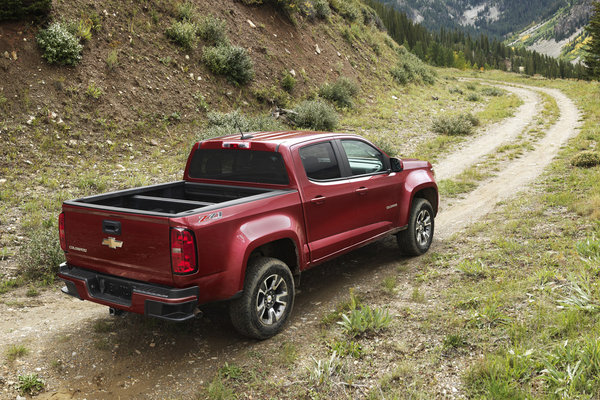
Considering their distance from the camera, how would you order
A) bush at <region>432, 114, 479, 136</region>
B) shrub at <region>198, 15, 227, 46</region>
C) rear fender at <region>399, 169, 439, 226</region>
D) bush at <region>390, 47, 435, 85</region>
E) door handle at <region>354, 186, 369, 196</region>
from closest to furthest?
door handle at <region>354, 186, 369, 196</region>
rear fender at <region>399, 169, 439, 226</region>
shrub at <region>198, 15, 227, 46</region>
bush at <region>432, 114, 479, 136</region>
bush at <region>390, 47, 435, 85</region>

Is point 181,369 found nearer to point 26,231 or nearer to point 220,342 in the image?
point 220,342

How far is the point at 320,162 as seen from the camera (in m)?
5.24

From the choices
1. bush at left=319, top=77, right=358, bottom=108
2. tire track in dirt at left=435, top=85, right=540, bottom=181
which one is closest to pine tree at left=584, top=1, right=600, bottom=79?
tire track in dirt at left=435, top=85, right=540, bottom=181

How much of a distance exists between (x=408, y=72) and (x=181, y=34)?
16621mm

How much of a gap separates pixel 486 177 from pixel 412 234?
237 inches

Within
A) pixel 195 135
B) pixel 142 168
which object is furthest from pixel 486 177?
pixel 142 168

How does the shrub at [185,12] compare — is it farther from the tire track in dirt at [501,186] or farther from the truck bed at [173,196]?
the truck bed at [173,196]

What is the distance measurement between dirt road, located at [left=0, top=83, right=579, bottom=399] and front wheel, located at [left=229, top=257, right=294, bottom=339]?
19 centimetres

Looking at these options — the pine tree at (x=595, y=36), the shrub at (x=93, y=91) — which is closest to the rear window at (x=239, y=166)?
the shrub at (x=93, y=91)

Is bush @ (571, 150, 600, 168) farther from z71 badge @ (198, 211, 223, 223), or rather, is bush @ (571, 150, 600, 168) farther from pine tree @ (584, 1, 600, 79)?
pine tree @ (584, 1, 600, 79)

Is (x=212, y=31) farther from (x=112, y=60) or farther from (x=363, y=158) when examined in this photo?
(x=363, y=158)

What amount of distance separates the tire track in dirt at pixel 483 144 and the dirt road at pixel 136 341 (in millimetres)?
6754

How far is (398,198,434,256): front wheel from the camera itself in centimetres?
644

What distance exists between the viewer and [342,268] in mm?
6426
